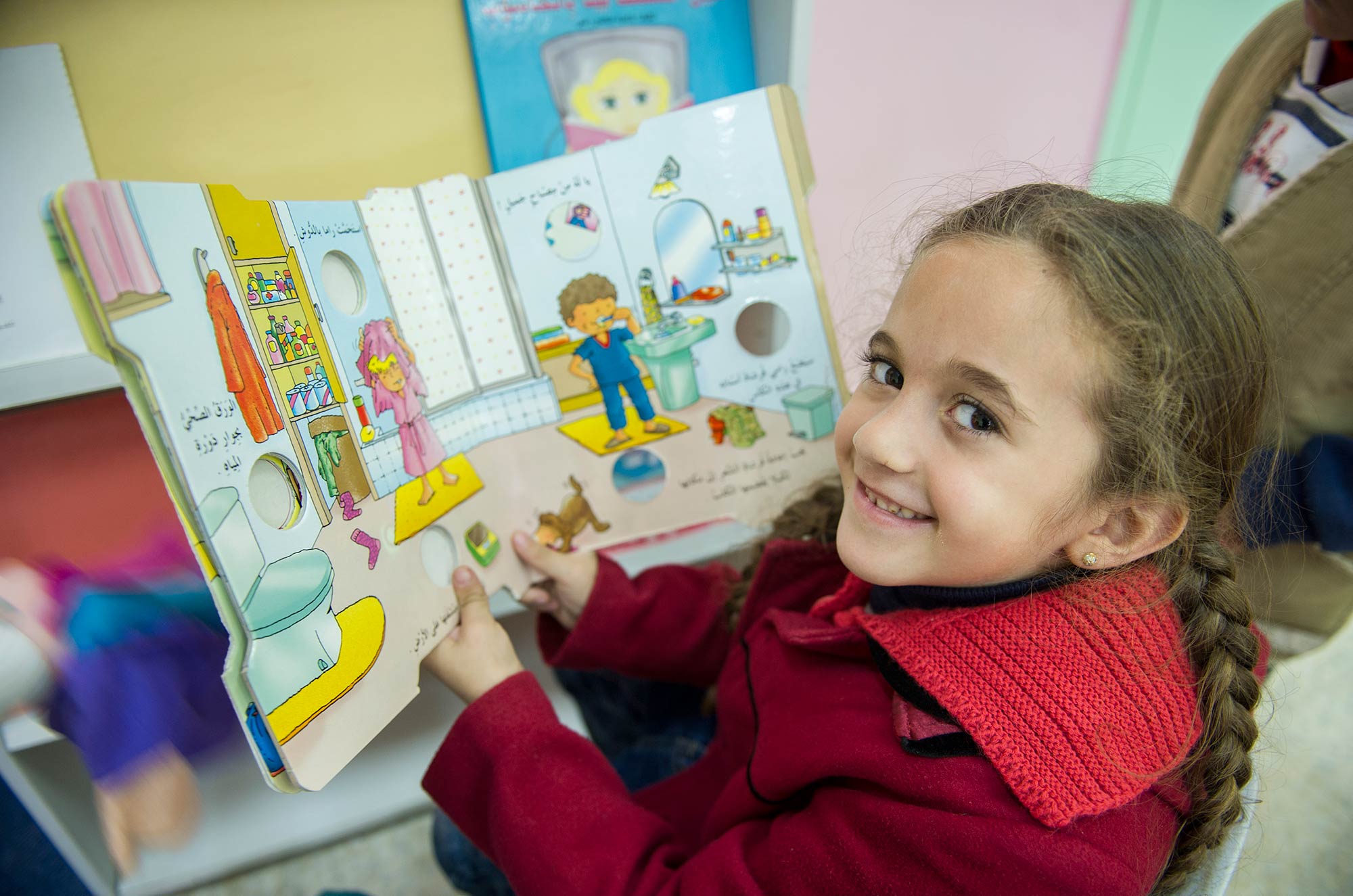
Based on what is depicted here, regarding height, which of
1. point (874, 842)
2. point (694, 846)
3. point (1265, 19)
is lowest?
point (694, 846)

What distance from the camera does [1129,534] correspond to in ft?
1.48

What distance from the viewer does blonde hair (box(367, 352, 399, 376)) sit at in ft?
1.61

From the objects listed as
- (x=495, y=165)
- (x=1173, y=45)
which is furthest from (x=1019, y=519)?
(x=1173, y=45)

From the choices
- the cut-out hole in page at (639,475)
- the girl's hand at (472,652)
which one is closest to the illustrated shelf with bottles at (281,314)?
the girl's hand at (472,652)

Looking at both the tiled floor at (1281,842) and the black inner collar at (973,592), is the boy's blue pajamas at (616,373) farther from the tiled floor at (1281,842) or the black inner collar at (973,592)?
the tiled floor at (1281,842)

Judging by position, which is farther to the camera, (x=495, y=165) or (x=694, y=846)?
(x=495, y=165)

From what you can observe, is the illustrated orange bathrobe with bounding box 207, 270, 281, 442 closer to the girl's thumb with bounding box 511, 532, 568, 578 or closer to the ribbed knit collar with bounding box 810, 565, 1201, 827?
the girl's thumb with bounding box 511, 532, 568, 578

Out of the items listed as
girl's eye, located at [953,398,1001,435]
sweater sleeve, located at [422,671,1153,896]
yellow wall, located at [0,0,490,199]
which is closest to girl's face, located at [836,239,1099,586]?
girl's eye, located at [953,398,1001,435]

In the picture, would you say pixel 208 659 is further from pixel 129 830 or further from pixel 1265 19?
pixel 1265 19

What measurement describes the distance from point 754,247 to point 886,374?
21 cm

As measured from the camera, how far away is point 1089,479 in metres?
0.43

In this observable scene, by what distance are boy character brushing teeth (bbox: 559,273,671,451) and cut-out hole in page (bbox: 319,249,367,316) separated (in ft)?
0.54

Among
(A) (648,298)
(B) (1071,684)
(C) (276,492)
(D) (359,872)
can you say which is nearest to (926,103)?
(A) (648,298)

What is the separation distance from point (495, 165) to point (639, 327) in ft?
0.84
